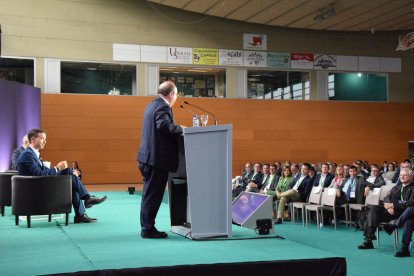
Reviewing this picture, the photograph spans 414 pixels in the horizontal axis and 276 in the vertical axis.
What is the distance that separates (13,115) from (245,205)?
6.58 meters

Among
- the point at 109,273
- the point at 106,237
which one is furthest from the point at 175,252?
the point at 106,237

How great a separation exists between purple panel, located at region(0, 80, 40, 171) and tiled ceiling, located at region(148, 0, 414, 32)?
4758 millimetres

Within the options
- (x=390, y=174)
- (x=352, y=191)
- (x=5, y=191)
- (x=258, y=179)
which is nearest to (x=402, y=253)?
(x=352, y=191)

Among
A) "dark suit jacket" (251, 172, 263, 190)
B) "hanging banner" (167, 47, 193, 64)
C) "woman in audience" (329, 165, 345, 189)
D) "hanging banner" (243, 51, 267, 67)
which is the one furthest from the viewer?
"hanging banner" (243, 51, 267, 67)

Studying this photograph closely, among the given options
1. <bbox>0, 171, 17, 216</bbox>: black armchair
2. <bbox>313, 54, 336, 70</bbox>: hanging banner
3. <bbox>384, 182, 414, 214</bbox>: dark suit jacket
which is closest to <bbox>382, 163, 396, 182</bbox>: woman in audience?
<bbox>313, 54, 336, 70</bbox>: hanging banner

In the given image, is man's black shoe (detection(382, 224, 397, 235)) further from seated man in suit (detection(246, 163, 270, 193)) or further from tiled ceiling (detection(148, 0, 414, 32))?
tiled ceiling (detection(148, 0, 414, 32))

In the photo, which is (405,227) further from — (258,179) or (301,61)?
(301,61)

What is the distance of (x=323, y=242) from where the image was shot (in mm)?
6777

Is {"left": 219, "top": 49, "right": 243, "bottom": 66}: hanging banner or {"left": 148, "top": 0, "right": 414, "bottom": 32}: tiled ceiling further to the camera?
{"left": 219, "top": 49, "right": 243, "bottom": 66}: hanging banner

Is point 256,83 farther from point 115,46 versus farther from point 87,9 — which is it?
point 87,9

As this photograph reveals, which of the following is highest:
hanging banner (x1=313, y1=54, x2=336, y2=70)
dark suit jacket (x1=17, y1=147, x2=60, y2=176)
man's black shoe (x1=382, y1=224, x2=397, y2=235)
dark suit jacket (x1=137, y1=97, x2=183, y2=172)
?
hanging banner (x1=313, y1=54, x2=336, y2=70)

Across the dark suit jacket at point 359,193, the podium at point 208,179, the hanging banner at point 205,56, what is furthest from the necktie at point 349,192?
the hanging banner at point 205,56

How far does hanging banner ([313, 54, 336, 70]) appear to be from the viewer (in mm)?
16531

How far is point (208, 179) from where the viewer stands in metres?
4.01
